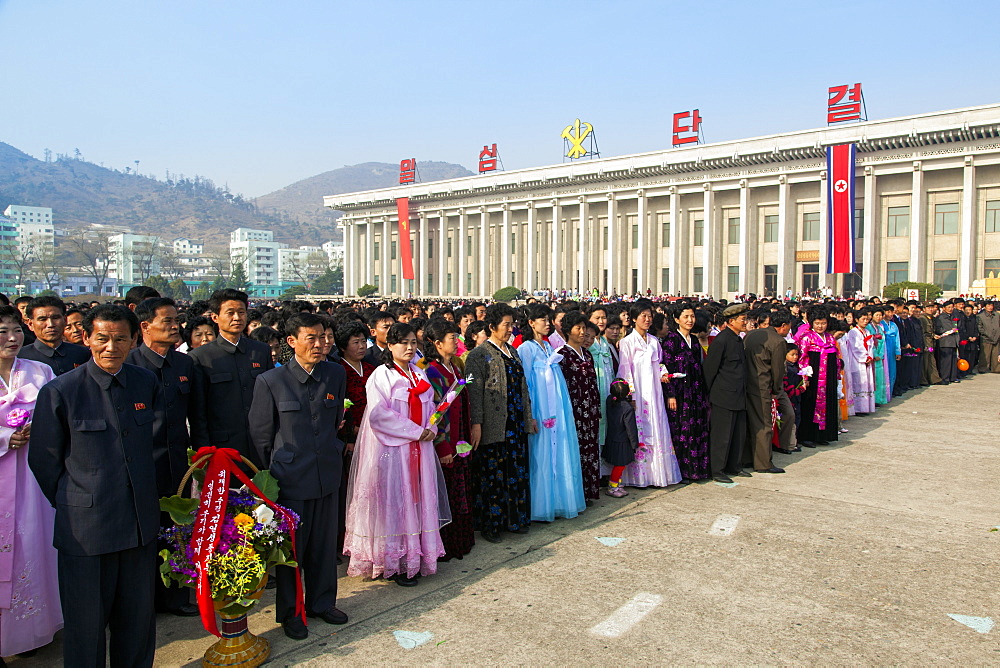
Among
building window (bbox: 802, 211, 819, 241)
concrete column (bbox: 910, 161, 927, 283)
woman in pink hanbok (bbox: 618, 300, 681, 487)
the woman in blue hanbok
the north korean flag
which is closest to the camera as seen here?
the woman in blue hanbok

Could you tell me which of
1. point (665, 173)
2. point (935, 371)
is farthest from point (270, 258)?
point (935, 371)

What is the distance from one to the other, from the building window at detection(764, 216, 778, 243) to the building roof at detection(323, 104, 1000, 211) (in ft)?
10.9

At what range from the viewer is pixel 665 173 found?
44.4m

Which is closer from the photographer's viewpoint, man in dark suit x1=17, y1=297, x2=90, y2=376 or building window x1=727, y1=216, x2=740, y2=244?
man in dark suit x1=17, y1=297, x2=90, y2=376

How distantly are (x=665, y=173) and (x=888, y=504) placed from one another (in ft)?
135

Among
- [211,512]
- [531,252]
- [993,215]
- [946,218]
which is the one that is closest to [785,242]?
[946,218]

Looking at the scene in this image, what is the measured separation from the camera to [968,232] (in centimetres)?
3334

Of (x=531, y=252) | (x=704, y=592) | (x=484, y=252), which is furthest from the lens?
(x=484, y=252)

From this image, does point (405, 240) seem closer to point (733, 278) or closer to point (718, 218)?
point (718, 218)

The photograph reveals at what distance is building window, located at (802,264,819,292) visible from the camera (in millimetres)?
40094

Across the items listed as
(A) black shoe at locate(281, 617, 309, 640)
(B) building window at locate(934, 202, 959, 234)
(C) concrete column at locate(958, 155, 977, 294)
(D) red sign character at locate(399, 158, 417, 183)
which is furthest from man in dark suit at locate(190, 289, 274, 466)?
(D) red sign character at locate(399, 158, 417, 183)

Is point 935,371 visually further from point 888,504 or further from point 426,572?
point 426,572

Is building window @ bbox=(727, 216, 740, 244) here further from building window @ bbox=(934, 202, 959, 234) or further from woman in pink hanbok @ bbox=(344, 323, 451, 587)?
woman in pink hanbok @ bbox=(344, 323, 451, 587)

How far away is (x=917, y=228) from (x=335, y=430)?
3923 cm
